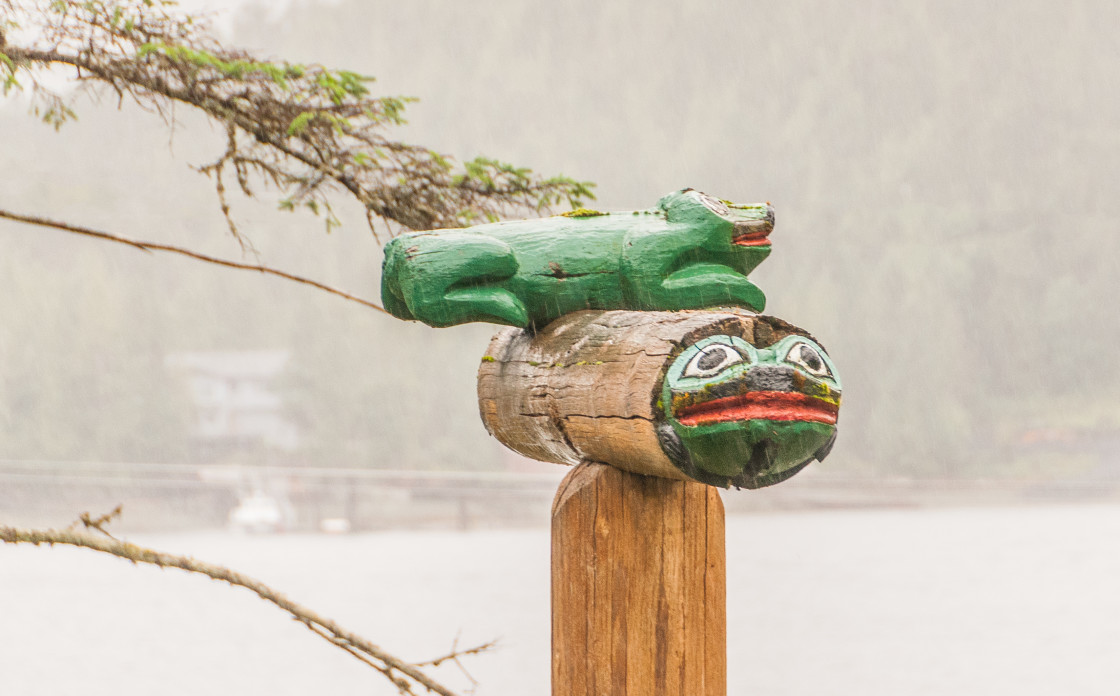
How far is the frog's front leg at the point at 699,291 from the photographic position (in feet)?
5.26

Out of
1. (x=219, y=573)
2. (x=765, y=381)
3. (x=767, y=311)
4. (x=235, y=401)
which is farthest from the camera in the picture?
(x=235, y=401)

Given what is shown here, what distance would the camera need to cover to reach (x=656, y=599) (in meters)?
1.60

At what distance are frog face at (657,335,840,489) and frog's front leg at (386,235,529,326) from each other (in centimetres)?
41

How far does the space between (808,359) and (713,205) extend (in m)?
0.44

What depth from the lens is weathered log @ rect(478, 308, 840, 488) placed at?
1.26 m

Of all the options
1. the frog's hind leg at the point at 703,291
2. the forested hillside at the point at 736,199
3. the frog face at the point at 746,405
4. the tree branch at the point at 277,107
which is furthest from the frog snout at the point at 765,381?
the forested hillside at the point at 736,199

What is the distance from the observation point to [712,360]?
1278 millimetres

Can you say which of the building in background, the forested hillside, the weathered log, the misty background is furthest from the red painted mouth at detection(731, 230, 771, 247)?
the building in background

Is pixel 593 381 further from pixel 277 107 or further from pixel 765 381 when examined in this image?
pixel 277 107

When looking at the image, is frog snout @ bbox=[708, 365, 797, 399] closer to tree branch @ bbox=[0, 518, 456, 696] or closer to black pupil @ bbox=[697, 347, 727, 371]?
black pupil @ bbox=[697, 347, 727, 371]

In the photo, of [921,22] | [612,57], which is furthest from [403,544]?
[921,22]

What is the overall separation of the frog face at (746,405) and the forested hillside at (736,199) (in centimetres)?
1036

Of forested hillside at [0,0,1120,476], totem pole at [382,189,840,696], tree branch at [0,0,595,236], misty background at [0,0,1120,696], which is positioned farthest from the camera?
forested hillside at [0,0,1120,476]

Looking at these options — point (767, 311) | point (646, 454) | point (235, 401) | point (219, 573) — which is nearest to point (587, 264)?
point (646, 454)
